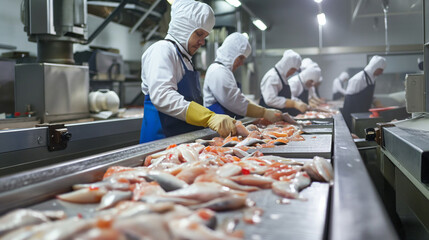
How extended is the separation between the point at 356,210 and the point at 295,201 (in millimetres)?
274

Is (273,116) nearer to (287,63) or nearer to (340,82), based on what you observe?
(287,63)

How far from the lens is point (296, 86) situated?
311 inches

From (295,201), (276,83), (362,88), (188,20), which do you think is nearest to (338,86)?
(362,88)

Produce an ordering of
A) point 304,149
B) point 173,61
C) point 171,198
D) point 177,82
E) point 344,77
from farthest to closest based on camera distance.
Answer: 1. point 344,77
2. point 177,82
3. point 173,61
4. point 304,149
5. point 171,198

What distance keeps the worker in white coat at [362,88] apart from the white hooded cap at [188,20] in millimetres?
5997

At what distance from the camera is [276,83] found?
6062mm

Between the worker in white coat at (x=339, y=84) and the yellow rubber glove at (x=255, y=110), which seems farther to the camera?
the worker in white coat at (x=339, y=84)

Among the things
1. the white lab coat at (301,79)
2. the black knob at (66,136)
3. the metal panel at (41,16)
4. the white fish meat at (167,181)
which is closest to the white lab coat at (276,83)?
the white lab coat at (301,79)

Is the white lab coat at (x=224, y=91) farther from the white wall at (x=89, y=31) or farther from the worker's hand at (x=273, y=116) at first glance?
the white wall at (x=89, y=31)

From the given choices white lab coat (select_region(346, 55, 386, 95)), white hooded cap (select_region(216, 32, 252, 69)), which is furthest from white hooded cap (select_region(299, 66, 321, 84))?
white hooded cap (select_region(216, 32, 252, 69))

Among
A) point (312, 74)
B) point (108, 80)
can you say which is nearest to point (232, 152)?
point (108, 80)

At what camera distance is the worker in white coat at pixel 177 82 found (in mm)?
2725

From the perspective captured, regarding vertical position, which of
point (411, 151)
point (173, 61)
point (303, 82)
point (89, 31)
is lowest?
point (411, 151)

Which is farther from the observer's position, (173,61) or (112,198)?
(173,61)
